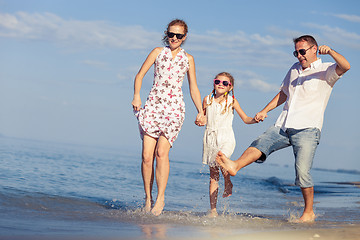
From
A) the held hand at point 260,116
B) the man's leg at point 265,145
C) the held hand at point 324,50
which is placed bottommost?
the man's leg at point 265,145

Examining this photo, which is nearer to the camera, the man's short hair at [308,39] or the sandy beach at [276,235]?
the sandy beach at [276,235]

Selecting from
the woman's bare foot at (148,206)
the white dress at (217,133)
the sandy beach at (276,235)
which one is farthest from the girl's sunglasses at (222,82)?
the sandy beach at (276,235)

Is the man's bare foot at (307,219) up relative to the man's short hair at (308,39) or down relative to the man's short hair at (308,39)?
down

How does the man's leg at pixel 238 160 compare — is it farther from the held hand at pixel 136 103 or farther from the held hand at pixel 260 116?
the held hand at pixel 136 103

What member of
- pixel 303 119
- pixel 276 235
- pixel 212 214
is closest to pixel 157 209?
pixel 212 214

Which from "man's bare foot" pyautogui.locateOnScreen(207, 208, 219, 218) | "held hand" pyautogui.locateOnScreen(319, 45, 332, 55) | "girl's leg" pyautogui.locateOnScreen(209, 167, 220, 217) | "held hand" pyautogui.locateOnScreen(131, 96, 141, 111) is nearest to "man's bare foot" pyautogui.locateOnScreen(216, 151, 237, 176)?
"girl's leg" pyautogui.locateOnScreen(209, 167, 220, 217)

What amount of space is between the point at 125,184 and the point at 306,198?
19.1ft

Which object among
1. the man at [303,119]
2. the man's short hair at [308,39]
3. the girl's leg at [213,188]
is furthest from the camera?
the girl's leg at [213,188]

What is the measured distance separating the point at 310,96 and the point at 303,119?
11.5 inches

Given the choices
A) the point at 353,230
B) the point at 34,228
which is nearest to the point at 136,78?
the point at 34,228

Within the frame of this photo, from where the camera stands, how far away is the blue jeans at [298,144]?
5617 millimetres

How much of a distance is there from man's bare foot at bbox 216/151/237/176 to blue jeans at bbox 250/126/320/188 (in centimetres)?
49

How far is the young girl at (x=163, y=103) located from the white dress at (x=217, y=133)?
0.68 ft

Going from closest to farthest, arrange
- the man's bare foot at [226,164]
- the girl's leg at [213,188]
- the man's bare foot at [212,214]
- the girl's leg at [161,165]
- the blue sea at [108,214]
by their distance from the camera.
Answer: the blue sea at [108,214]
the man's bare foot at [226,164]
the girl's leg at [161,165]
the man's bare foot at [212,214]
the girl's leg at [213,188]
